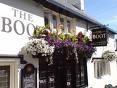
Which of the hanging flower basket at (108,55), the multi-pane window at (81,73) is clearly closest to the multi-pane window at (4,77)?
the multi-pane window at (81,73)

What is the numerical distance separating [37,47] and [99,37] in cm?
514

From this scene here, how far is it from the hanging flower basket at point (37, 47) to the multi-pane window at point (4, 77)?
0.95 metres

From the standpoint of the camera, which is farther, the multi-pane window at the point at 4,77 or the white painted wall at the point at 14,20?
the multi-pane window at the point at 4,77

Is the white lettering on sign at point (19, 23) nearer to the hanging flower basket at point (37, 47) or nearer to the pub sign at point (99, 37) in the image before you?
the hanging flower basket at point (37, 47)

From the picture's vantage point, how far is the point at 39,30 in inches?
429

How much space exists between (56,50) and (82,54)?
240 cm

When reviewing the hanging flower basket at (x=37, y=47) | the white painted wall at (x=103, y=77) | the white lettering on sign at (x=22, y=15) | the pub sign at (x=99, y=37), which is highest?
the white lettering on sign at (x=22, y=15)

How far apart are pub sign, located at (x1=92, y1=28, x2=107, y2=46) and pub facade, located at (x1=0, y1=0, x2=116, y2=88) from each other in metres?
0.10

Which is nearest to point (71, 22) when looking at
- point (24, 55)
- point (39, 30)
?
point (39, 30)

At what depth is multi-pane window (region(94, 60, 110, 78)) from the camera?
54.4 ft

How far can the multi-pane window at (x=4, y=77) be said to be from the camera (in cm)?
956

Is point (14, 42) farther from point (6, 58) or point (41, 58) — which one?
point (41, 58)

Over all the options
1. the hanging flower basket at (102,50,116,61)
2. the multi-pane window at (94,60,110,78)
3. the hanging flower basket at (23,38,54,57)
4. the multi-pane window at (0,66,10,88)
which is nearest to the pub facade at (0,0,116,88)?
the multi-pane window at (0,66,10,88)

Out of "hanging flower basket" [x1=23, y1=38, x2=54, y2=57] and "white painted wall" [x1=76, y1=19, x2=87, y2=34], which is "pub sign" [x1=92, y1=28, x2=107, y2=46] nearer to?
"white painted wall" [x1=76, y1=19, x2=87, y2=34]
